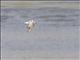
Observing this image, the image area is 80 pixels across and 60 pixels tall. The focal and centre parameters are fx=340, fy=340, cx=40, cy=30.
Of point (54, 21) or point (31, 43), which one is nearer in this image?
point (31, 43)

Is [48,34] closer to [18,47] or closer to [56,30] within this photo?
[56,30]

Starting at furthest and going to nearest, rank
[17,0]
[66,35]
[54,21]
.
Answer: [17,0] → [54,21] → [66,35]

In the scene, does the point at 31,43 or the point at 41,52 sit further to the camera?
the point at 31,43

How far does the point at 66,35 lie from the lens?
762 cm

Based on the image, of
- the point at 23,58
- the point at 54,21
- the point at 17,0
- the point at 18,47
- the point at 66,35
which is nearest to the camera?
the point at 23,58

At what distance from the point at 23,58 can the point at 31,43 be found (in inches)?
38.7

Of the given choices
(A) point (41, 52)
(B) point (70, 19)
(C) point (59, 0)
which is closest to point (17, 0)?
(C) point (59, 0)

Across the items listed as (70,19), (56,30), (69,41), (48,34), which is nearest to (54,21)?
(70,19)

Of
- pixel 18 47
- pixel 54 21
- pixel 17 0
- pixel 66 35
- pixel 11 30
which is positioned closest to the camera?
pixel 18 47

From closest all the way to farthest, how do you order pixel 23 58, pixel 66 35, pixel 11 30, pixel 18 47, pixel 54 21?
1. pixel 23 58
2. pixel 18 47
3. pixel 66 35
4. pixel 11 30
5. pixel 54 21

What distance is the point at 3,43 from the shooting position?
6.91 m

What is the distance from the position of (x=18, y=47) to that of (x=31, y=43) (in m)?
0.36

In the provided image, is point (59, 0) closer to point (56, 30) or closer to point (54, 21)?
point (54, 21)

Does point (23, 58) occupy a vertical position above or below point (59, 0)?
below
